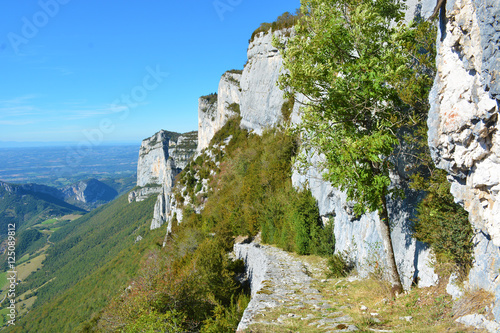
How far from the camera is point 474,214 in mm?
5211

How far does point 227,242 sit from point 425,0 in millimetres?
21363

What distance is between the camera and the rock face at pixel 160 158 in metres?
96.0

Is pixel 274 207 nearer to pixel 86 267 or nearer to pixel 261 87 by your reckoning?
pixel 261 87

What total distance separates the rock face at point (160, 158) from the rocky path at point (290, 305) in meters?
81.8

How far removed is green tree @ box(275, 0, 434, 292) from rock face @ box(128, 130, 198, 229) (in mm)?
87947

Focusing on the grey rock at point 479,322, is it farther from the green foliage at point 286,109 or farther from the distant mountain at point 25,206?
the distant mountain at point 25,206

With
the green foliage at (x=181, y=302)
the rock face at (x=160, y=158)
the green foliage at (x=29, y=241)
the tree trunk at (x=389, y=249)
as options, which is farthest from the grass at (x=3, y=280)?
the tree trunk at (x=389, y=249)

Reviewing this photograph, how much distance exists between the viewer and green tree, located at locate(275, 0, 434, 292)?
549cm

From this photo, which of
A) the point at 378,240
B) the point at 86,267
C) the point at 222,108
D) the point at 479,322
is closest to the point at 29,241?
the point at 86,267

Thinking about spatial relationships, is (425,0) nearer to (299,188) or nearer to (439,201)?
(439,201)

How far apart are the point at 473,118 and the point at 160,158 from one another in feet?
426

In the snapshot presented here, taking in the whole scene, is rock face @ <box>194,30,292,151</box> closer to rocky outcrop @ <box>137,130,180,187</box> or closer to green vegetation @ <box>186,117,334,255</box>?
green vegetation @ <box>186,117,334,255</box>

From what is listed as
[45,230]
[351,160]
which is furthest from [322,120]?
[45,230]

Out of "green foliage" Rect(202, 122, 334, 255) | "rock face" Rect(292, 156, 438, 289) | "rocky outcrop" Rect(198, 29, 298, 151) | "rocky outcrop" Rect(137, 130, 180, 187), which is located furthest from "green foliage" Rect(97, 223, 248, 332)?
"rocky outcrop" Rect(137, 130, 180, 187)
